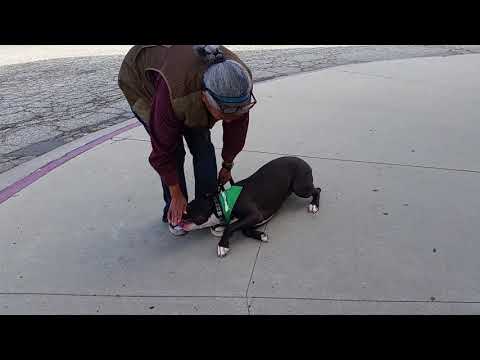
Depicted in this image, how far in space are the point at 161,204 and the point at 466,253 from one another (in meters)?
2.02

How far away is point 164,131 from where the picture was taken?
229cm

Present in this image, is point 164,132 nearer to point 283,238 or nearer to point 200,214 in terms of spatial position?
point 200,214

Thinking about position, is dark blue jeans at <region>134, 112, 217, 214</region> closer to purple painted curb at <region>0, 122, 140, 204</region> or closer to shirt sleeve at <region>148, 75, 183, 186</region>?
shirt sleeve at <region>148, 75, 183, 186</region>

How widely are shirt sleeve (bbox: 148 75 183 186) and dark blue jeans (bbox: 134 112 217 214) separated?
25 cm

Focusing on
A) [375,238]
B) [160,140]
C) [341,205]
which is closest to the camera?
[160,140]

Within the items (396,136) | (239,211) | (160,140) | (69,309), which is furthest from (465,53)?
(69,309)

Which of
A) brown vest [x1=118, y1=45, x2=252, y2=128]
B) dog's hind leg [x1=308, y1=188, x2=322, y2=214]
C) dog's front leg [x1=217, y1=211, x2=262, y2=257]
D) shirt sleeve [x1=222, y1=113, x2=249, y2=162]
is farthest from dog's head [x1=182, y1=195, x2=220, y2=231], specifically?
dog's hind leg [x1=308, y1=188, x2=322, y2=214]

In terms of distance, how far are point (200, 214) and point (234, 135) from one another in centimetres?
54

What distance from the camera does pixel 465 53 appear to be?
8453mm

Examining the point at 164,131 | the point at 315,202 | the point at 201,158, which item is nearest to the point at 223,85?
the point at 164,131

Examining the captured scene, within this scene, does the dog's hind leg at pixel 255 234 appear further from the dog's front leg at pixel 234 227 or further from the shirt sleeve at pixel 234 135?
the shirt sleeve at pixel 234 135

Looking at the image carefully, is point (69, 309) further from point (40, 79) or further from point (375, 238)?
point (40, 79)

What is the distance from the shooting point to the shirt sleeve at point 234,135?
8.65 feet

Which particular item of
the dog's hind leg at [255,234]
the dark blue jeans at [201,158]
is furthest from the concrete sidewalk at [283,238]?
the dark blue jeans at [201,158]
